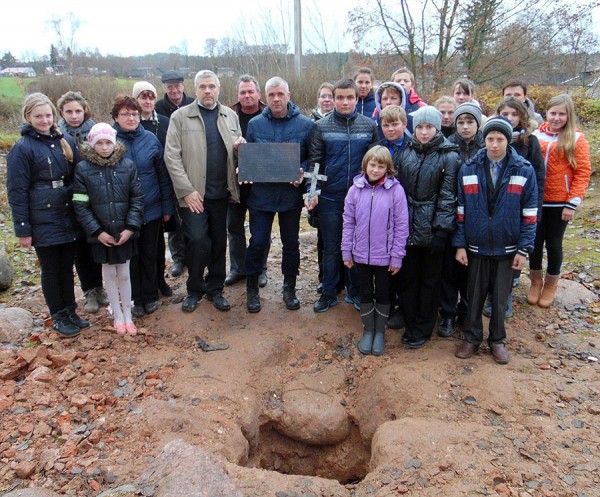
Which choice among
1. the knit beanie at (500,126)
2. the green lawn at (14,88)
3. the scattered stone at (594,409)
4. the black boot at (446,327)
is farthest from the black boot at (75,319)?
the green lawn at (14,88)

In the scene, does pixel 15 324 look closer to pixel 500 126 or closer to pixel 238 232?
pixel 238 232

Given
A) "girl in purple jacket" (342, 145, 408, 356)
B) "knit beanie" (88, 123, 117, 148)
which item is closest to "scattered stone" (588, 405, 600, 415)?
"girl in purple jacket" (342, 145, 408, 356)

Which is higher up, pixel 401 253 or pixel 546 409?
pixel 401 253

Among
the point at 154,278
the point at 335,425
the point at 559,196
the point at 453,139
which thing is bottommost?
the point at 335,425

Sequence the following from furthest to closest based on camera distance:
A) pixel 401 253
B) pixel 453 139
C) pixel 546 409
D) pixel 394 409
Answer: pixel 453 139
pixel 401 253
pixel 394 409
pixel 546 409

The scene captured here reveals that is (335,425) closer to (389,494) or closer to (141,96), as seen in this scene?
(389,494)

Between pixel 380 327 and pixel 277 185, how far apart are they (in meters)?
1.85

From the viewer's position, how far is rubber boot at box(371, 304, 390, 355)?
15.5 ft

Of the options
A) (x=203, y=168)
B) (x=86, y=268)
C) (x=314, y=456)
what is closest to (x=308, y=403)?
(x=314, y=456)

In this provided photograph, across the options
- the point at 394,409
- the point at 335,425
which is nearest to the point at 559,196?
the point at 394,409

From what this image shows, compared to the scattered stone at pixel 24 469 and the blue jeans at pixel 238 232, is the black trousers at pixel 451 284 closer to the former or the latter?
the blue jeans at pixel 238 232

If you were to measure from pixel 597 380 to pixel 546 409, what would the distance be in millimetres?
816

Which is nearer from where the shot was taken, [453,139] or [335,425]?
[335,425]

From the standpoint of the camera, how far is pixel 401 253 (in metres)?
4.37
